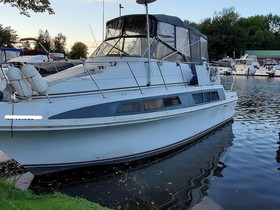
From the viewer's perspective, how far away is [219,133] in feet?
41.5

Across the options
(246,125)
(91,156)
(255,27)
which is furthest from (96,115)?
(255,27)

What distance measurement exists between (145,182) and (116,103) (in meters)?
1.93

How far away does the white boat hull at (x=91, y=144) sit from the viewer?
6926mm

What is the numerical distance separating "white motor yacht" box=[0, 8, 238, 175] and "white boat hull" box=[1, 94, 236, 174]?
0.02m

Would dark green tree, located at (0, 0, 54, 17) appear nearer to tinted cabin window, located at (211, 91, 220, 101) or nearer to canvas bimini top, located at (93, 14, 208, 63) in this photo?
canvas bimini top, located at (93, 14, 208, 63)

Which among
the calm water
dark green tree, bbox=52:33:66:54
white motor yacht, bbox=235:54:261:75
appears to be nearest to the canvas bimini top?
the calm water

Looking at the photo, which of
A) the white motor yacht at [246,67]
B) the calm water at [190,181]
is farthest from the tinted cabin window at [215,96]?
the white motor yacht at [246,67]

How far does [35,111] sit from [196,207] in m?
3.76

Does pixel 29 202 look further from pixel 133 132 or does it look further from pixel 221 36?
pixel 221 36

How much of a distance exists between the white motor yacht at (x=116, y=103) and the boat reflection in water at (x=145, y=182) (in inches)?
11.7

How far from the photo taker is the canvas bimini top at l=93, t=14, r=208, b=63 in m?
10.0

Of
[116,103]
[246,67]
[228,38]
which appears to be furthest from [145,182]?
[228,38]

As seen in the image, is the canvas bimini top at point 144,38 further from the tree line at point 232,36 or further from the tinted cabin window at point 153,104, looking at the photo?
the tree line at point 232,36

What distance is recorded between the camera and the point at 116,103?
7684 mm
